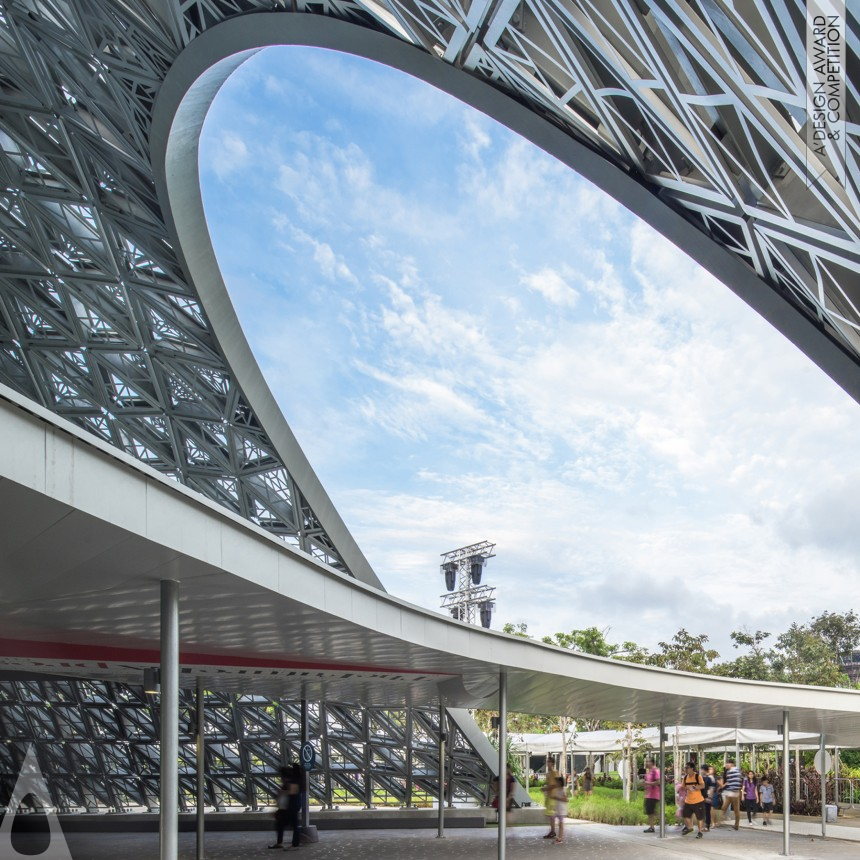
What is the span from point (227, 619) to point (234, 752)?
22.2m

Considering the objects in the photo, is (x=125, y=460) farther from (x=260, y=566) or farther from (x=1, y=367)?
(x=1, y=367)

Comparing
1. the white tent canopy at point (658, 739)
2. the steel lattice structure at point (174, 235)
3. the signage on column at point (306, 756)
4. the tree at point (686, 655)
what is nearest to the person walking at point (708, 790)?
the white tent canopy at point (658, 739)

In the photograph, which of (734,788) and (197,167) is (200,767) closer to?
(197,167)

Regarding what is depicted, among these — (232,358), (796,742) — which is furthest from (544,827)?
(232,358)

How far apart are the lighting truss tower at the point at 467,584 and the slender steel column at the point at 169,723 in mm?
41213

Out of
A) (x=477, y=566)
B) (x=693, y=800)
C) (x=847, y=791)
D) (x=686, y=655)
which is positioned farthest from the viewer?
(x=686, y=655)

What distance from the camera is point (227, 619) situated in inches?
413

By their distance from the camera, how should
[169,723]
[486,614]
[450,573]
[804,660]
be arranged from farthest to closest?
[804,660] → [450,573] → [486,614] → [169,723]

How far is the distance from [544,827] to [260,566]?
70.3 ft

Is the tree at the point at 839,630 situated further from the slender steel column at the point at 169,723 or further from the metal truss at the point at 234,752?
the slender steel column at the point at 169,723

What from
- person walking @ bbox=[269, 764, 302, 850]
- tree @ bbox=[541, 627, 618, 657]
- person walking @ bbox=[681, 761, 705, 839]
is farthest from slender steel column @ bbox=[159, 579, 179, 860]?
tree @ bbox=[541, 627, 618, 657]

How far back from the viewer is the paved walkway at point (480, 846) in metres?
17.8

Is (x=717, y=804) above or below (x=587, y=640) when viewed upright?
below

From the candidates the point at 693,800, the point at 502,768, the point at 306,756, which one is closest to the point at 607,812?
the point at 693,800
